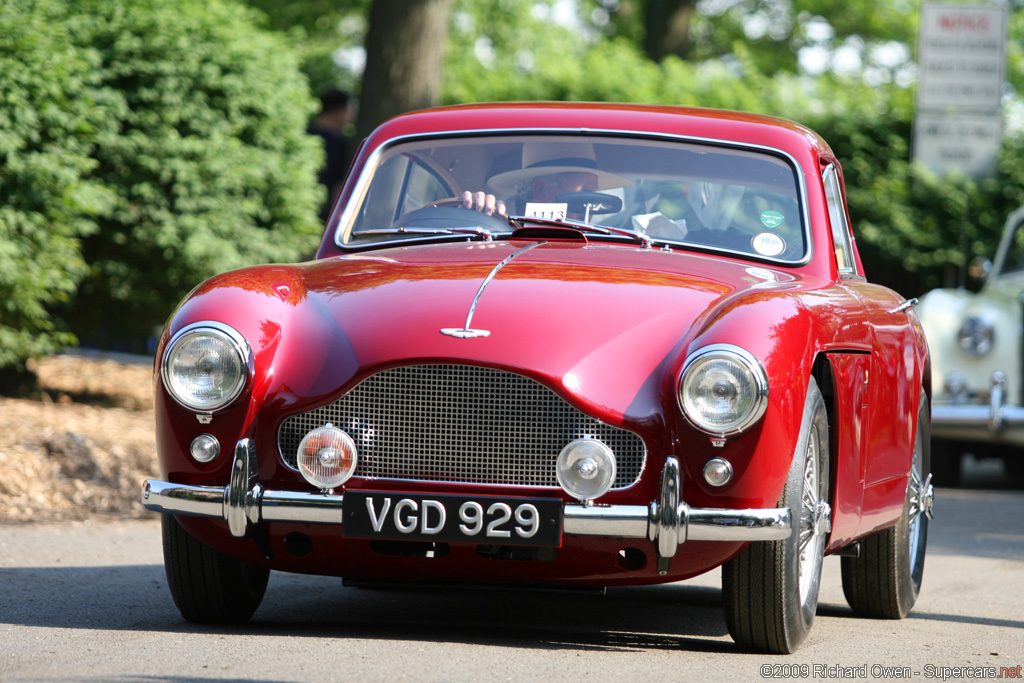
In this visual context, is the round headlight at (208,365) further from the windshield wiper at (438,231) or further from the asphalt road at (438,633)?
the windshield wiper at (438,231)

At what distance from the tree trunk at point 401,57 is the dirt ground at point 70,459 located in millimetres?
3614

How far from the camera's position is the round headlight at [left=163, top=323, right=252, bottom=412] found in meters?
4.10

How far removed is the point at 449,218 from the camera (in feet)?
16.8

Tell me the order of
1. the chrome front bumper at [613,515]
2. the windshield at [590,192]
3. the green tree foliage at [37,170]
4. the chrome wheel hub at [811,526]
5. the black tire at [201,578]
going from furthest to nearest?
the green tree foliage at [37,170] < the windshield at [590,192] < the black tire at [201,578] < the chrome wheel hub at [811,526] < the chrome front bumper at [613,515]

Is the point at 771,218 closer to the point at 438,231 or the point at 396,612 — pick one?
the point at 438,231

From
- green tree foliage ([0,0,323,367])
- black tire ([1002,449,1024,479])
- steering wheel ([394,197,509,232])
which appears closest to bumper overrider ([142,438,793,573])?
steering wheel ([394,197,509,232])

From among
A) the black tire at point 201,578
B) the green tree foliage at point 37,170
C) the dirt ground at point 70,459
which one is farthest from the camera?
the green tree foliage at point 37,170

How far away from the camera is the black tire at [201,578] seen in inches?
174

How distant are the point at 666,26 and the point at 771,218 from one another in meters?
19.8

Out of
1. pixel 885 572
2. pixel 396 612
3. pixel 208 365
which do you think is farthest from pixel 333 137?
pixel 208 365

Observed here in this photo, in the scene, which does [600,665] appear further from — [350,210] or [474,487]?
[350,210]

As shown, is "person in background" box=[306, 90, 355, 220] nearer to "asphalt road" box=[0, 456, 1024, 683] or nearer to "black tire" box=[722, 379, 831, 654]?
"asphalt road" box=[0, 456, 1024, 683]

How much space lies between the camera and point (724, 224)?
5.04m

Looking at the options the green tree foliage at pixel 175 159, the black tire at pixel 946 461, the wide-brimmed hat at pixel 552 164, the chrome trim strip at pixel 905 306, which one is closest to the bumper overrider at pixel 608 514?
the wide-brimmed hat at pixel 552 164
